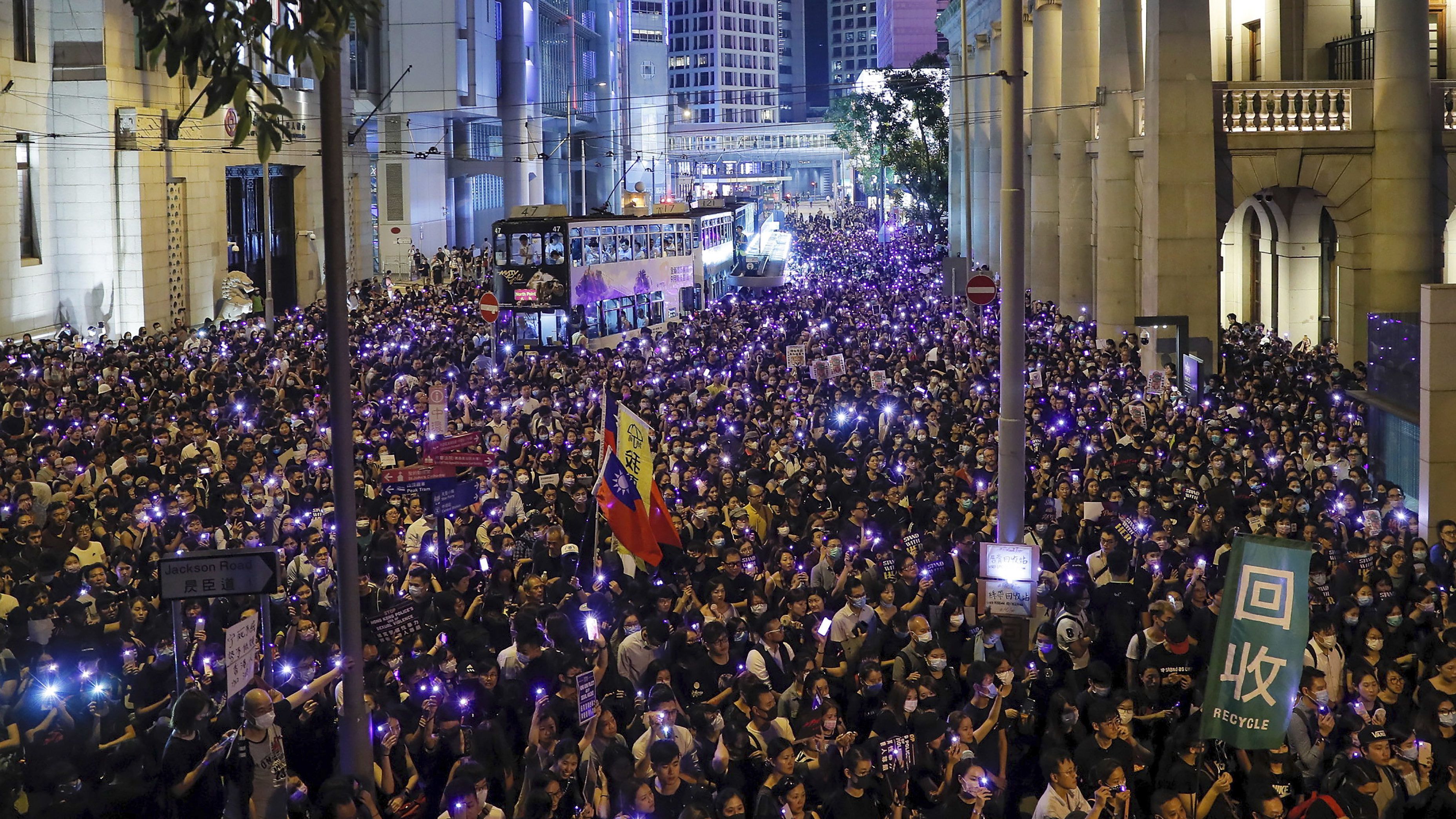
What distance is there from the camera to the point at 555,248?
117 ft

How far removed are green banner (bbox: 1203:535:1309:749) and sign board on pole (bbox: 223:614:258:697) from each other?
18.2 ft

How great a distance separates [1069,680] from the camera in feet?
33.4

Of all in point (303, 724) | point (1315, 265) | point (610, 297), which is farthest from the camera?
point (610, 297)

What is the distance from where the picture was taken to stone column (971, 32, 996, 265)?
55688mm

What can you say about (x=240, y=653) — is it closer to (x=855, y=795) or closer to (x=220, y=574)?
(x=220, y=574)

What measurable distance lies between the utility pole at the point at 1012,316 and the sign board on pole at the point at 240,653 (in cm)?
611

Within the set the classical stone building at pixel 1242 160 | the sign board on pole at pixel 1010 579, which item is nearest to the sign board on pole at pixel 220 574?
the sign board on pole at pixel 1010 579

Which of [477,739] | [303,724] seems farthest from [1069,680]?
[303,724]

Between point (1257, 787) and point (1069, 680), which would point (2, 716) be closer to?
point (1069, 680)

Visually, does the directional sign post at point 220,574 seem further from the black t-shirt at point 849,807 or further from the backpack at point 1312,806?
the backpack at point 1312,806

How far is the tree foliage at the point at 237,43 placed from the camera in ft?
20.6

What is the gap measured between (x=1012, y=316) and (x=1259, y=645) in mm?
4750

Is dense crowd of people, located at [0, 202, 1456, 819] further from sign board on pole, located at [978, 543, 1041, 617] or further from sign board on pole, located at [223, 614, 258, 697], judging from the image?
sign board on pole, located at [978, 543, 1041, 617]

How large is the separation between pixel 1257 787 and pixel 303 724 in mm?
5663
